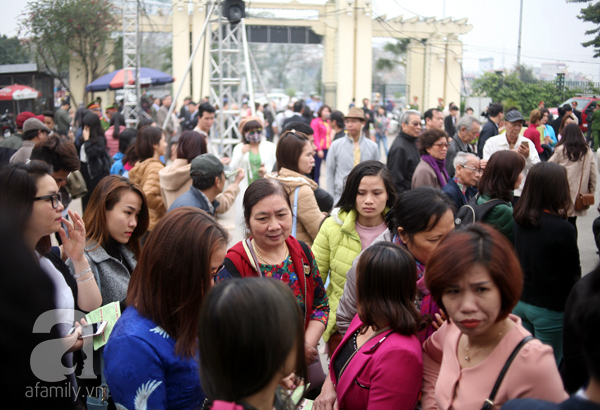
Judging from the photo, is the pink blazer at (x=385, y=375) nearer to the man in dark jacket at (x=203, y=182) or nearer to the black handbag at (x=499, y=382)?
the black handbag at (x=499, y=382)

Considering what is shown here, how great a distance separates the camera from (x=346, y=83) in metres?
25.0

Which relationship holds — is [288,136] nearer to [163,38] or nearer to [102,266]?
[102,266]

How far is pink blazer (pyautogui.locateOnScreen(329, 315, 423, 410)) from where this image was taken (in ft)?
6.57

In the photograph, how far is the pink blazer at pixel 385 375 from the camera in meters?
2.00

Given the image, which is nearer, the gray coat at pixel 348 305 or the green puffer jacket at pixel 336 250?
the gray coat at pixel 348 305

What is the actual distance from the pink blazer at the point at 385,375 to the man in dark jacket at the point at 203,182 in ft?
7.59

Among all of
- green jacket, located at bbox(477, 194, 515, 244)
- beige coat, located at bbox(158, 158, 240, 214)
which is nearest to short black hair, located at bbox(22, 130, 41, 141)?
beige coat, located at bbox(158, 158, 240, 214)

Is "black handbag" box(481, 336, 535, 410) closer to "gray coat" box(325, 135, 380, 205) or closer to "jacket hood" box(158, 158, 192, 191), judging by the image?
"jacket hood" box(158, 158, 192, 191)

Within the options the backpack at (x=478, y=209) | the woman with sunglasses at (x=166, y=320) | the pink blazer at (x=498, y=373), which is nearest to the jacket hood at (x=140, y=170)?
the backpack at (x=478, y=209)

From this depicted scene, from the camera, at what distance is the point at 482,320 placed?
1713mm

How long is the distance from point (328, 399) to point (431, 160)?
11.7ft

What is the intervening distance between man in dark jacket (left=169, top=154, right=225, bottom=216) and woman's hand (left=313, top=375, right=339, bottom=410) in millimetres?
2117

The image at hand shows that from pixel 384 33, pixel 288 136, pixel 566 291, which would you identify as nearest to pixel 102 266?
pixel 288 136

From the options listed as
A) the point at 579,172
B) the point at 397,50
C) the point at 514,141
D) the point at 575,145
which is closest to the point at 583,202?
the point at 579,172
